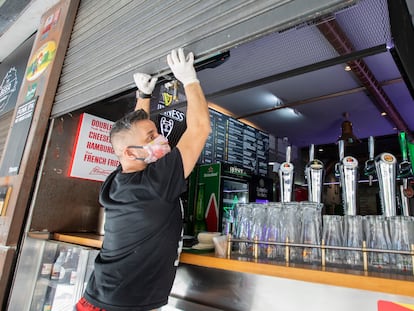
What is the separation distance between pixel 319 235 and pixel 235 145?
140 inches

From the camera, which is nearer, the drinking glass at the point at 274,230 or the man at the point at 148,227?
the man at the point at 148,227

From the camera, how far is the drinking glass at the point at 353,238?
3.56 feet

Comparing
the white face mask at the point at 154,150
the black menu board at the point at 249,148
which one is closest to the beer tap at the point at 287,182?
the white face mask at the point at 154,150

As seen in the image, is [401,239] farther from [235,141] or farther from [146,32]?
[235,141]

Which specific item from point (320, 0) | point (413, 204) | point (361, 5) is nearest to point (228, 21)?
point (320, 0)

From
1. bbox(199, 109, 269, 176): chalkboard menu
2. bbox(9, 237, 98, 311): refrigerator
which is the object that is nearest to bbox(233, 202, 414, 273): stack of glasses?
bbox(9, 237, 98, 311): refrigerator

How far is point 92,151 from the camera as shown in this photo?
242 cm

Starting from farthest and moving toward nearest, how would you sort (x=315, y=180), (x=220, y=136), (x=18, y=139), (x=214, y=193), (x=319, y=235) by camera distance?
(x=220, y=136) < (x=214, y=193) < (x=18, y=139) < (x=315, y=180) < (x=319, y=235)

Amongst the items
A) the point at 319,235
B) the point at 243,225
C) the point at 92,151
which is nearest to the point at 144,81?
the point at 243,225

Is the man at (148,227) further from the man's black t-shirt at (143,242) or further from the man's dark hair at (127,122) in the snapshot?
the man's dark hair at (127,122)

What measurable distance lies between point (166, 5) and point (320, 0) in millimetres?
862

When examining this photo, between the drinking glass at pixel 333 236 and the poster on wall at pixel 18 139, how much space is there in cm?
225

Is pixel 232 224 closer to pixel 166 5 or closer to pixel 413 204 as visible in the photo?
pixel 166 5

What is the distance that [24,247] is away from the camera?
2027 mm
